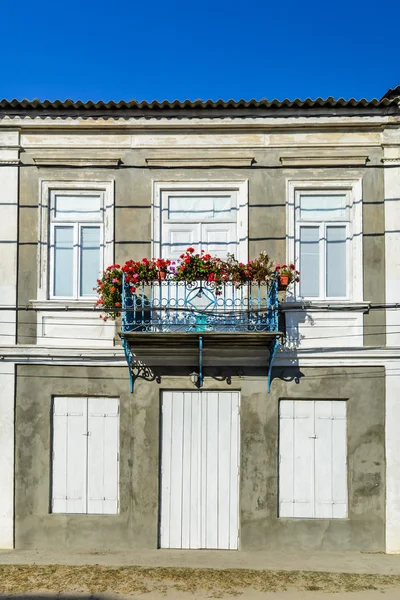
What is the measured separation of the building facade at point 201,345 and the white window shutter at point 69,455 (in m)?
0.03

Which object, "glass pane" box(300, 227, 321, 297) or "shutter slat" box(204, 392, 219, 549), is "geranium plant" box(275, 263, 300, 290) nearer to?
"glass pane" box(300, 227, 321, 297)

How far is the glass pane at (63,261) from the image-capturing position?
10.7 meters

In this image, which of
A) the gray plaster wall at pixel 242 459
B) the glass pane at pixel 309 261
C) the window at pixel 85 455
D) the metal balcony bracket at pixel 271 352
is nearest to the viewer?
the metal balcony bracket at pixel 271 352

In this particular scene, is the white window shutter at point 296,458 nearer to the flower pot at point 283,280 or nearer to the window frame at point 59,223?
the flower pot at point 283,280

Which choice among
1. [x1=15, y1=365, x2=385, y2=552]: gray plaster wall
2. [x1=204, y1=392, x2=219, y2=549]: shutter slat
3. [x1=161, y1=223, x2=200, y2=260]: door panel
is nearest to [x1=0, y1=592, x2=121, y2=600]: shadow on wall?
[x1=15, y1=365, x2=385, y2=552]: gray plaster wall

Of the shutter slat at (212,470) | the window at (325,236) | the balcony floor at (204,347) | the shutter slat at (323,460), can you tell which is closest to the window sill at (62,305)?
A: the balcony floor at (204,347)

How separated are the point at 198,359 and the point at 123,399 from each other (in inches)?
53.2

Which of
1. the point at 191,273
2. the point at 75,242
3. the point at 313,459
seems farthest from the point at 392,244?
the point at 75,242

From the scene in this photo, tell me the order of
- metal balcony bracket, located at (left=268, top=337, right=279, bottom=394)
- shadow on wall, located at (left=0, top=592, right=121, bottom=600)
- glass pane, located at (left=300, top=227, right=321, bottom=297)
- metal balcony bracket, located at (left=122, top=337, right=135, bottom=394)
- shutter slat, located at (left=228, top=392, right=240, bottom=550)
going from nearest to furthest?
shadow on wall, located at (left=0, top=592, right=121, bottom=600) < metal balcony bracket, located at (left=268, top=337, right=279, bottom=394) < metal balcony bracket, located at (left=122, top=337, right=135, bottom=394) < shutter slat, located at (left=228, top=392, right=240, bottom=550) < glass pane, located at (left=300, top=227, right=321, bottom=297)

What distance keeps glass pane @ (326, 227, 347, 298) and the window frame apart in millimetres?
3498

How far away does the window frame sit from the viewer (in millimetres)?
10641

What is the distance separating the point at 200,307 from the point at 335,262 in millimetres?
2312

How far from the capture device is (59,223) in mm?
10789

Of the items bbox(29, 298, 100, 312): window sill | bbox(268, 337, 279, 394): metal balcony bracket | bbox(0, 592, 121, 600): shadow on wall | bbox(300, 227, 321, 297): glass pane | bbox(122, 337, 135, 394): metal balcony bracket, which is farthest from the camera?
bbox(300, 227, 321, 297): glass pane
